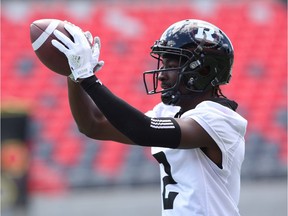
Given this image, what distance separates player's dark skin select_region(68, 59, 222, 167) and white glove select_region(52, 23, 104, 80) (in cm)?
30

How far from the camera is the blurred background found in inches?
282

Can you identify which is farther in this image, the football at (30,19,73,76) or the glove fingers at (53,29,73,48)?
the football at (30,19,73,76)

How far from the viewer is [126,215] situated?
278 inches

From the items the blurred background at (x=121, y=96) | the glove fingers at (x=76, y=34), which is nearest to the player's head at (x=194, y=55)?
the glove fingers at (x=76, y=34)

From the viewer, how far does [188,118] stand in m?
2.64

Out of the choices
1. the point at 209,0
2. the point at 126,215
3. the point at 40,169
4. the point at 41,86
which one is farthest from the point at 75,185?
the point at 209,0

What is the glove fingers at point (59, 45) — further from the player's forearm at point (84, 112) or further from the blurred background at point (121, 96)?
the blurred background at point (121, 96)

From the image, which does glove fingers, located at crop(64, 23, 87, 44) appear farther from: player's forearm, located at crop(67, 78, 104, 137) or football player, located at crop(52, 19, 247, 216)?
player's forearm, located at crop(67, 78, 104, 137)

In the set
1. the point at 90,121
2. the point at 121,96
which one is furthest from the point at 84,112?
the point at 121,96

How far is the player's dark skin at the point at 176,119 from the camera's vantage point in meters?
2.60

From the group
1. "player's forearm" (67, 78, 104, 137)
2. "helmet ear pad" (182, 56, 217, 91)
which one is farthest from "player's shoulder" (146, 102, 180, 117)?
"player's forearm" (67, 78, 104, 137)

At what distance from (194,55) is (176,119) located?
0.27 metres

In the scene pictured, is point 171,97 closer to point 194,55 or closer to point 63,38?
point 194,55

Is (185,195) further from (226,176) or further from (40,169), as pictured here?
(40,169)
